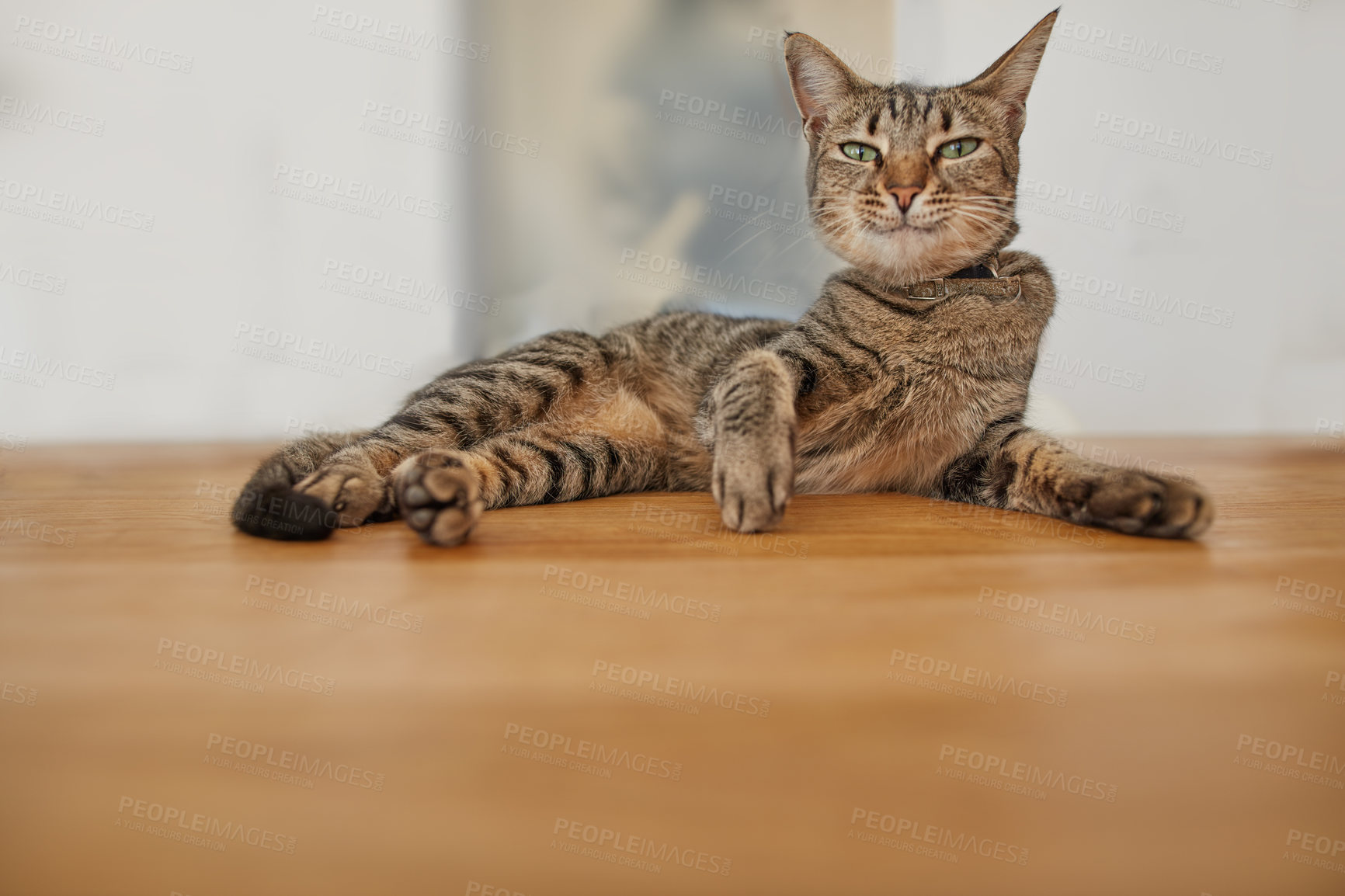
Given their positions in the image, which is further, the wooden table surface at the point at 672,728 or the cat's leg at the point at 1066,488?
the cat's leg at the point at 1066,488

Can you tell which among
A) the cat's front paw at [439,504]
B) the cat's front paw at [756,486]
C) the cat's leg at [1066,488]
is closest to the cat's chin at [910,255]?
the cat's leg at [1066,488]

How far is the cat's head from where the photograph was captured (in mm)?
1505

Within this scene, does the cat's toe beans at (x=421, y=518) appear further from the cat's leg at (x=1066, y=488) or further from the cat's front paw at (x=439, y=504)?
the cat's leg at (x=1066, y=488)

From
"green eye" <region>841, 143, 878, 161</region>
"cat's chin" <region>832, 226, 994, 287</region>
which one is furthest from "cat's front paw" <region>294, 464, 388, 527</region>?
"green eye" <region>841, 143, 878, 161</region>

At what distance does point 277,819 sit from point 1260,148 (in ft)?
12.2

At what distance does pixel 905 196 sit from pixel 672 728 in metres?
1.14

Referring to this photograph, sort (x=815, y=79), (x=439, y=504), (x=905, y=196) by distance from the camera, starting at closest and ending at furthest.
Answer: (x=439, y=504), (x=905, y=196), (x=815, y=79)

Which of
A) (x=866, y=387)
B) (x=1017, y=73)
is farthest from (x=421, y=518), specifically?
(x=1017, y=73)

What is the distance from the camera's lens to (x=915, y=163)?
1.53m

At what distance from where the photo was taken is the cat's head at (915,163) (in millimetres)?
1505

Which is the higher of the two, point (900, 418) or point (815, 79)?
point (815, 79)

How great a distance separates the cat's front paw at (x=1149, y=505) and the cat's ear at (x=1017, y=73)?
33.9 inches

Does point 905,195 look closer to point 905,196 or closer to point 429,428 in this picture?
point 905,196

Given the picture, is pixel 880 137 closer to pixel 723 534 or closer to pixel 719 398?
pixel 719 398
